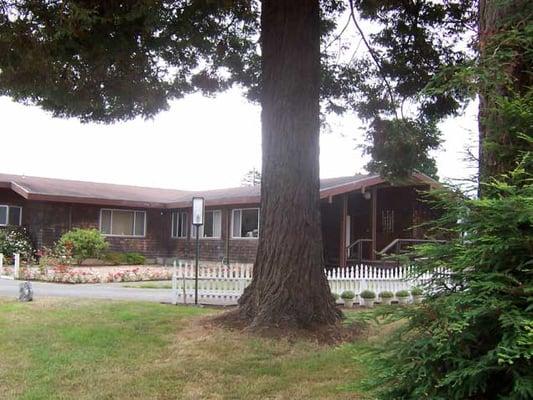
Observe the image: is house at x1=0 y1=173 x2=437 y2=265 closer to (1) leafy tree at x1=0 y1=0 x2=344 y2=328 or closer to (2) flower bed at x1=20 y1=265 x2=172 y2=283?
(2) flower bed at x1=20 y1=265 x2=172 y2=283

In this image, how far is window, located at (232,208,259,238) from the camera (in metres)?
24.3

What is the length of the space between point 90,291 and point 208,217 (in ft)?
40.1

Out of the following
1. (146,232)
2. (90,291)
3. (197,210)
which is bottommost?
(90,291)

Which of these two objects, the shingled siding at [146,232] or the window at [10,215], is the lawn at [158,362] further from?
the window at [10,215]

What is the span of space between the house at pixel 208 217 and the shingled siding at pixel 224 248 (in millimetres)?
41

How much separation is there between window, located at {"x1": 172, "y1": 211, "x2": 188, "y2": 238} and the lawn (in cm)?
1891

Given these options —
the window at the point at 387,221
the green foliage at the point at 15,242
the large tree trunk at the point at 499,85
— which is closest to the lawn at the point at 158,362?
the large tree trunk at the point at 499,85

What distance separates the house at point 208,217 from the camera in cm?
2348

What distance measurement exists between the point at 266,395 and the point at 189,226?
22664mm

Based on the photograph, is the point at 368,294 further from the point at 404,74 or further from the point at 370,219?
the point at 370,219

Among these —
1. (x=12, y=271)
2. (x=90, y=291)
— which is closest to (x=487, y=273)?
(x=90, y=291)

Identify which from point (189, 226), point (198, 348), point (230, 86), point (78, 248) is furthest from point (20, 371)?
point (189, 226)

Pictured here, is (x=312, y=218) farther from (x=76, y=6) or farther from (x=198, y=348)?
(x=76, y=6)

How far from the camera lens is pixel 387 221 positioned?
996 inches
